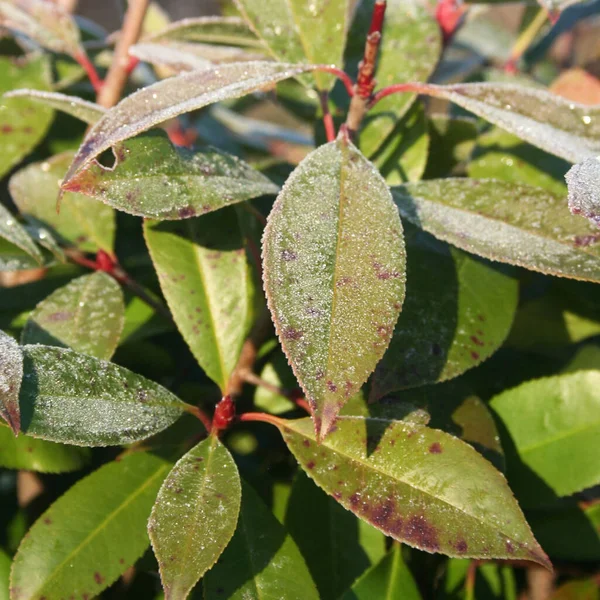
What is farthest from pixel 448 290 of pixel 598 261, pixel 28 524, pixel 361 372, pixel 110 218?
pixel 28 524

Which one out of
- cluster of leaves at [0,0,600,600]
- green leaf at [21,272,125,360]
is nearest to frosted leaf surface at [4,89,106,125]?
cluster of leaves at [0,0,600,600]

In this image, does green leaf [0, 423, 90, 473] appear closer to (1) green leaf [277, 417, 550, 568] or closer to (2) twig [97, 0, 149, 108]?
(1) green leaf [277, 417, 550, 568]

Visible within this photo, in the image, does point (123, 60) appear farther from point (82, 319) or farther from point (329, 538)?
point (329, 538)

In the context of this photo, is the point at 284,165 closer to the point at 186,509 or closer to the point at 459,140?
the point at 459,140

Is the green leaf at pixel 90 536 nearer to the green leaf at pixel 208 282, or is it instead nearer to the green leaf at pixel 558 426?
the green leaf at pixel 208 282

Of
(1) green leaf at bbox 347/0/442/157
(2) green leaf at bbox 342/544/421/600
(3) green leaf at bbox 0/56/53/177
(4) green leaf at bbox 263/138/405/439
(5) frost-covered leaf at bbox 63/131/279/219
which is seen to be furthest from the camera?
(3) green leaf at bbox 0/56/53/177

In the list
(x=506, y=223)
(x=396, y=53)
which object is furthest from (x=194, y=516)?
(x=396, y=53)

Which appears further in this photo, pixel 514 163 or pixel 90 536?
pixel 514 163
